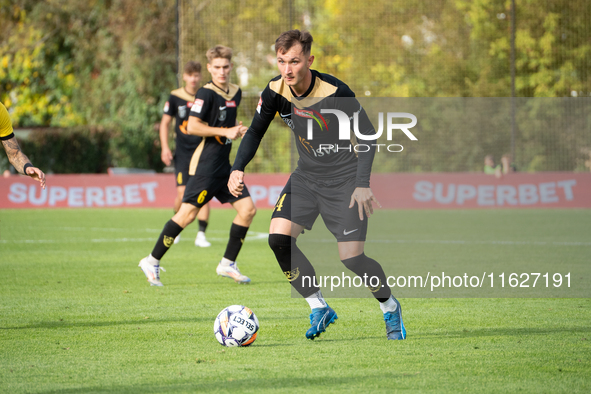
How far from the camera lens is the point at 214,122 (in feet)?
27.1

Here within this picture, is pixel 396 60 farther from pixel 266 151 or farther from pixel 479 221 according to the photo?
pixel 479 221

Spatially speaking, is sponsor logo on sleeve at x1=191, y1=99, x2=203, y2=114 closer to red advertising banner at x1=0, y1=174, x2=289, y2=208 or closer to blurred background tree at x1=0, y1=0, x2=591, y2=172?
red advertising banner at x1=0, y1=174, x2=289, y2=208

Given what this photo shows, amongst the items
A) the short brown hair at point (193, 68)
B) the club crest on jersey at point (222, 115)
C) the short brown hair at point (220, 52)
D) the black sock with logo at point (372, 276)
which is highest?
the short brown hair at point (220, 52)

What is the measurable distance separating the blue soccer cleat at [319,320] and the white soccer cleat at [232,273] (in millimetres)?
2693

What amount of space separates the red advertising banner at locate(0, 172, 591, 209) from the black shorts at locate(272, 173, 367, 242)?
14.3 metres

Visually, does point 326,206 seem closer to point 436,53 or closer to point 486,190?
point 486,190

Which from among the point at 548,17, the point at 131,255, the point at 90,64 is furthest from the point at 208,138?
the point at 90,64

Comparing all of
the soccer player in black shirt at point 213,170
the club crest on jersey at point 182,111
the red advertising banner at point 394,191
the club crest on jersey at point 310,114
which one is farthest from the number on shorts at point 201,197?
the red advertising banner at point 394,191

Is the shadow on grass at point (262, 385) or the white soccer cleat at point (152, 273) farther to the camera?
the white soccer cleat at point (152, 273)

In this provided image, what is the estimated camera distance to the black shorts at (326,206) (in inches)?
202

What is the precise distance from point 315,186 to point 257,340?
117 cm

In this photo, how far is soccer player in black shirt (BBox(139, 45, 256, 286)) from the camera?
25.6 ft

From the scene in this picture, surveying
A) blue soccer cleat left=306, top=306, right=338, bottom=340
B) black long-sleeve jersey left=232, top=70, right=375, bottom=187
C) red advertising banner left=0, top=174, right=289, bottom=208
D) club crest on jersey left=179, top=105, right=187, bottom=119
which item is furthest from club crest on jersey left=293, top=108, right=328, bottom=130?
red advertising banner left=0, top=174, right=289, bottom=208

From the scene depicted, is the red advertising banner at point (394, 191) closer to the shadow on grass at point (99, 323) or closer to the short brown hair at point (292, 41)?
the shadow on grass at point (99, 323)
